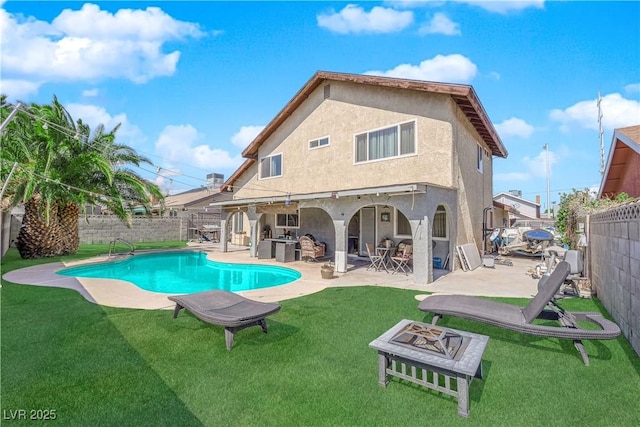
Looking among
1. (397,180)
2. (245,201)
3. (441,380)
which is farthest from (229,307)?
(245,201)

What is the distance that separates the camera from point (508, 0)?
10680 mm

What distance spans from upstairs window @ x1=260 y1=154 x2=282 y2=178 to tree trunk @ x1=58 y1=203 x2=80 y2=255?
1018cm

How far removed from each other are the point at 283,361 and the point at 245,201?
13.1 metres

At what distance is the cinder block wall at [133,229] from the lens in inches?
893

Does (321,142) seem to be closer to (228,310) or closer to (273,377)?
(228,310)

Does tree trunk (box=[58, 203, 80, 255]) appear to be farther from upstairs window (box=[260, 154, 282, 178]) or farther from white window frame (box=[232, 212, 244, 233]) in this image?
white window frame (box=[232, 212, 244, 233])

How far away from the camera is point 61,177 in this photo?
1423cm

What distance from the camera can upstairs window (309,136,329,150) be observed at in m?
16.4

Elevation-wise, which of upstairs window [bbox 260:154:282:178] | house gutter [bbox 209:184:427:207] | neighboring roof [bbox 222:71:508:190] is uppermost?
neighboring roof [bbox 222:71:508:190]

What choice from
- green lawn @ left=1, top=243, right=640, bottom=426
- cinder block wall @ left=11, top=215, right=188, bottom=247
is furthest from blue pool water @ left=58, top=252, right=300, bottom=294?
cinder block wall @ left=11, top=215, right=188, bottom=247

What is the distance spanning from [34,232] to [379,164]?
54.9ft

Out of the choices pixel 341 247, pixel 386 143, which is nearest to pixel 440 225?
pixel 386 143

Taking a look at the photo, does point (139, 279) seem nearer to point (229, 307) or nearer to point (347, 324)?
point (229, 307)

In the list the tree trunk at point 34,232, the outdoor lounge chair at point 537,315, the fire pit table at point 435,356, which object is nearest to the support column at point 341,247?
the outdoor lounge chair at point 537,315
